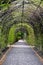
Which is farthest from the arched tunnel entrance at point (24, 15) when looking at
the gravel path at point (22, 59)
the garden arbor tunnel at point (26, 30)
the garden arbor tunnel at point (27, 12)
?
the garden arbor tunnel at point (26, 30)

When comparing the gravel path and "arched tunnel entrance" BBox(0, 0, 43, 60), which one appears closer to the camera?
the gravel path

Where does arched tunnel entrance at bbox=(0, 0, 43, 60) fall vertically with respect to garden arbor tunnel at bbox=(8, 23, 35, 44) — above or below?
above

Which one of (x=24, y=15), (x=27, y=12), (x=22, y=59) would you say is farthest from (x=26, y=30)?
(x=22, y=59)

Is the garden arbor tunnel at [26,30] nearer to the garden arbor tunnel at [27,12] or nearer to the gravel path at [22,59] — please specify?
the garden arbor tunnel at [27,12]

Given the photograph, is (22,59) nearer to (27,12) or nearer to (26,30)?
(27,12)

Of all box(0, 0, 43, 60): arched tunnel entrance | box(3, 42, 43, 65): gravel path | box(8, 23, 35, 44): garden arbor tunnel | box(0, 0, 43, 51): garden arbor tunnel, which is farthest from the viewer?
box(8, 23, 35, 44): garden arbor tunnel

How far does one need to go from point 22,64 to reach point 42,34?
374 inches

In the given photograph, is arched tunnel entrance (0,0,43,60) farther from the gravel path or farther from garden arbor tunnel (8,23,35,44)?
garden arbor tunnel (8,23,35,44)

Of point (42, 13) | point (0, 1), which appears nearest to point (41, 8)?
point (42, 13)

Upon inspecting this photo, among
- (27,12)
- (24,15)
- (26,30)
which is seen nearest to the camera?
(27,12)

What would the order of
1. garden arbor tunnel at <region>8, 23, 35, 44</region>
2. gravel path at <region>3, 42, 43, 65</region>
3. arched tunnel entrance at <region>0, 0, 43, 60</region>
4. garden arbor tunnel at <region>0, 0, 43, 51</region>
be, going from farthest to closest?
garden arbor tunnel at <region>8, 23, 35, 44</region>, arched tunnel entrance at <region>0, 0, 43, 60</region>, garden arbor tunnel at <region>0, 0, 43, 51</region>, gravel path at <region>3, 42, 43, 65</region>

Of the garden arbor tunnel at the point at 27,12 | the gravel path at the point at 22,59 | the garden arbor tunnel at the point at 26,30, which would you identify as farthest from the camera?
the garden arbor tunnel at the point at 26,30

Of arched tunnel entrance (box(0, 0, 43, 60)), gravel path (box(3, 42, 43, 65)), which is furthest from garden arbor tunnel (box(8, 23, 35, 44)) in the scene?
gravel path (box(3, 42, 43, 65))

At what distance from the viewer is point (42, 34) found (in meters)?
23.0
